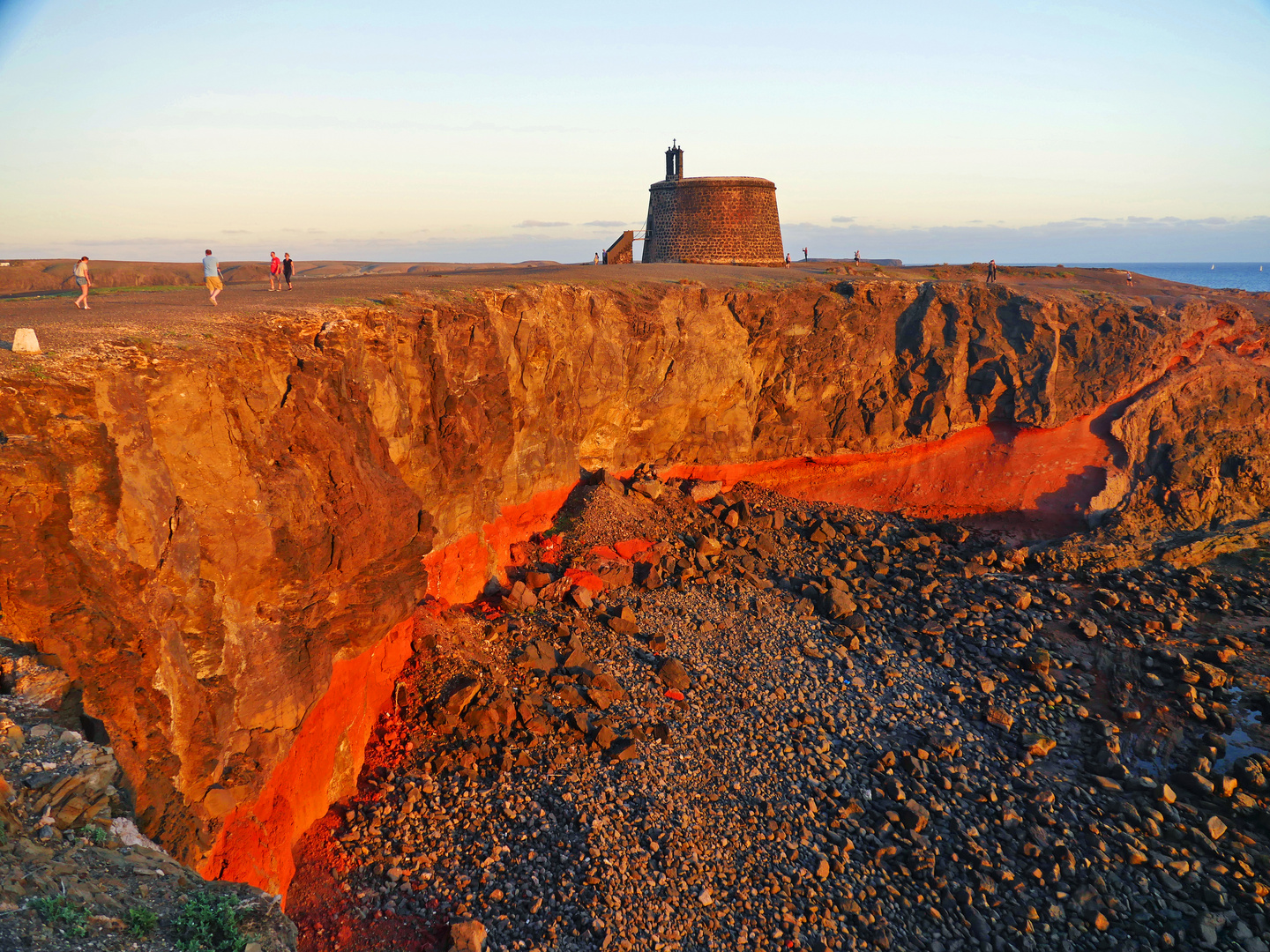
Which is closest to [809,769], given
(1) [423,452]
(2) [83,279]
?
(1) [423,452]

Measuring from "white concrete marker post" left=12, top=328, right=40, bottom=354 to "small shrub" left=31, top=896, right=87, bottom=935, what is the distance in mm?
9907

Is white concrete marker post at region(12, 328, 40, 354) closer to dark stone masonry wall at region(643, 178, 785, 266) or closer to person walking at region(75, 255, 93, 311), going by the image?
person walking at region(75, 255, 93, 311)

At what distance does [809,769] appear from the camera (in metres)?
17.0

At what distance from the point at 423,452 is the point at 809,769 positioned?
12.8m

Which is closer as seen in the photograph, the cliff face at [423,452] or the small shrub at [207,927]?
the small shrub at [207,927]

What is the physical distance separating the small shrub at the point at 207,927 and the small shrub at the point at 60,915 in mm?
658

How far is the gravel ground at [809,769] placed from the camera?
13422mm

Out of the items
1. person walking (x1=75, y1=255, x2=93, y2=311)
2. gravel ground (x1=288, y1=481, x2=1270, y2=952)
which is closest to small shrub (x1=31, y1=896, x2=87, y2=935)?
gravel ground (x1=288, y1=481, x2=1270, y2=952)

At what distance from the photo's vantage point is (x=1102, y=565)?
2902 centimetres

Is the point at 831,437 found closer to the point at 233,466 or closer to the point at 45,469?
the point at 233,466

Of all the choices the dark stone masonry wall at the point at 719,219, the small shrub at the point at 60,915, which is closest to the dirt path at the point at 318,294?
the dark stone masonry wall at the point at 719,219

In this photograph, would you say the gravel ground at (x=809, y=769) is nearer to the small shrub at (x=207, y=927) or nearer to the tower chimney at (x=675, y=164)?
the small shrub at (x=207, y=927)

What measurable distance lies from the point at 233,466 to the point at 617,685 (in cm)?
1050

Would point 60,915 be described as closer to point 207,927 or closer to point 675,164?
point 207,927
